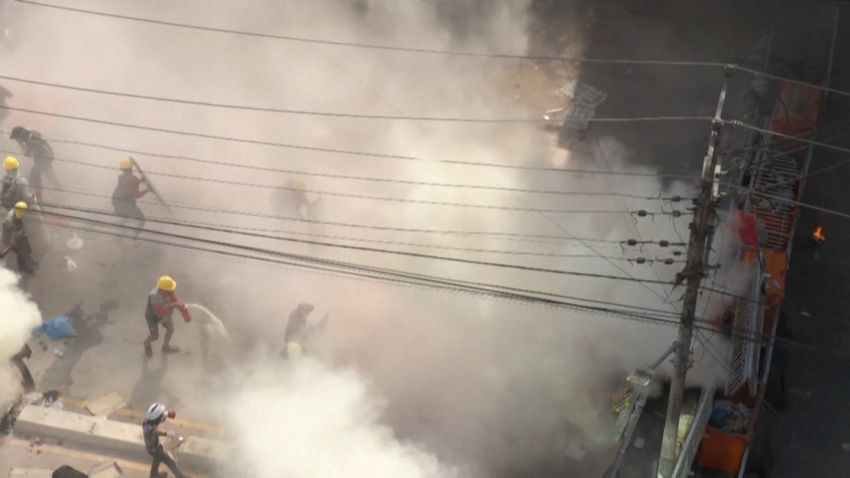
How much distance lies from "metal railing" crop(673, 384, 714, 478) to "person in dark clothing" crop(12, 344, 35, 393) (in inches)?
285

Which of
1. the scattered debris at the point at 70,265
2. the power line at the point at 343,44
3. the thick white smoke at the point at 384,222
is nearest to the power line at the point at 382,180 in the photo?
the thick white smoke at the point at 384,222

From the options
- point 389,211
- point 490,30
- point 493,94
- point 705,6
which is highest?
point 705,6

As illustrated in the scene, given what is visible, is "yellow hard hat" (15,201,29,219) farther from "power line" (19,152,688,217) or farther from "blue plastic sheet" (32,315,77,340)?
"power line" (19,152,688,217)

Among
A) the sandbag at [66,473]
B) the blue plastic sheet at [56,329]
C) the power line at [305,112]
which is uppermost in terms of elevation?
the power line at [305,112]

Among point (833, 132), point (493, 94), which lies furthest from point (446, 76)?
point (833, 132)

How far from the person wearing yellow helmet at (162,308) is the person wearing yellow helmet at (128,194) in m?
2.21

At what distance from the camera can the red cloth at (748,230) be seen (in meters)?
10.5

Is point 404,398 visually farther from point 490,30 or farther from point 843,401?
point 490,30

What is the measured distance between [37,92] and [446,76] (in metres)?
7.39

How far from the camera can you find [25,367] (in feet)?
30.5

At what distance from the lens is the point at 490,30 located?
→ 16.2 metres

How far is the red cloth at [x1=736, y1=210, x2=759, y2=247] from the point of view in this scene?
1046 centimetres

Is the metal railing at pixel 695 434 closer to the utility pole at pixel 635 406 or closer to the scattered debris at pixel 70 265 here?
the utility pole at pixel 635 406

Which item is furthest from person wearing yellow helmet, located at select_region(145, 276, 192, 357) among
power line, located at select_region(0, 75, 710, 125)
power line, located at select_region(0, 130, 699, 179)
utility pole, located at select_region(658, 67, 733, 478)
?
utility pole, located at select_region(658, 67, 733, 478)
